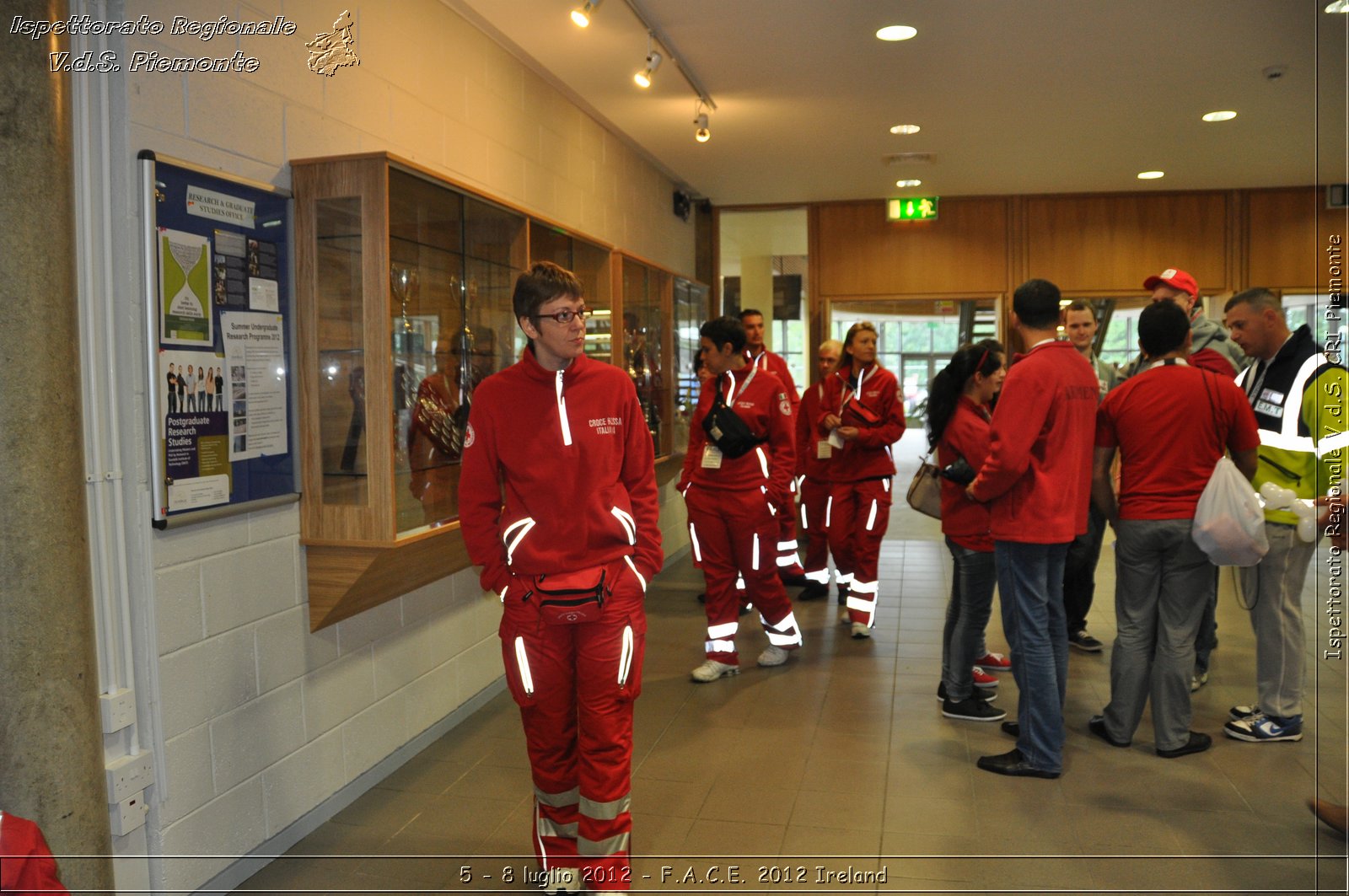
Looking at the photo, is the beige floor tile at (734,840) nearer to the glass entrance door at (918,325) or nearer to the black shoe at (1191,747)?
the black shoe at (1191,747)

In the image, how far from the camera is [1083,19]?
438 cm

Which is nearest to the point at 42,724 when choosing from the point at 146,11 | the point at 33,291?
the point at 33,291

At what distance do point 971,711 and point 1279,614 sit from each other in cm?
124

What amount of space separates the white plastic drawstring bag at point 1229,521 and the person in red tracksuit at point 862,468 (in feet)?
7.10

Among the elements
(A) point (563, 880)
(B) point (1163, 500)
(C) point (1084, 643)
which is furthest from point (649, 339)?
(A) point (563, 880)

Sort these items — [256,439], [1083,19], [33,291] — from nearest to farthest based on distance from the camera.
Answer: [33,291]
[256,439]
[1083,19]

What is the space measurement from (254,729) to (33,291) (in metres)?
1.49

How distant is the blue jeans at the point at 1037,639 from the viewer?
3.46 meters

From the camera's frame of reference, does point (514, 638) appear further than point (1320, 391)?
No

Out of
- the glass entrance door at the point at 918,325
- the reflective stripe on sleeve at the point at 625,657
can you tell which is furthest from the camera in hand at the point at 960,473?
the glass entrance door at the point at 918,325

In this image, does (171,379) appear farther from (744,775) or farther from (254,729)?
(744,775)

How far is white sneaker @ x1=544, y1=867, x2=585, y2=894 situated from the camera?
2705 mm

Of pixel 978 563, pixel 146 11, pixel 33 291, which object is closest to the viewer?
pixel 33 291

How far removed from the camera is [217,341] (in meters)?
2.69
